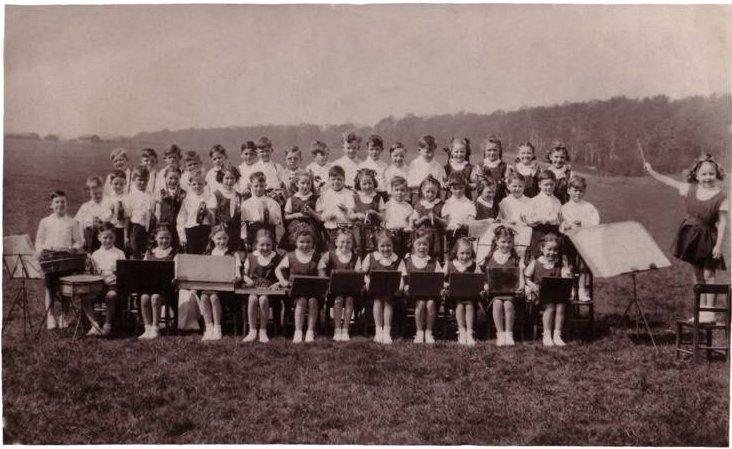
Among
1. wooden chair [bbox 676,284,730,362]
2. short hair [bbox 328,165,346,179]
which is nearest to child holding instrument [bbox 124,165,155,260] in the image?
short hair [bbox 328,165,346,179]

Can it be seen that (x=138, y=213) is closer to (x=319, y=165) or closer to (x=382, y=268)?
(x=319, y=165)

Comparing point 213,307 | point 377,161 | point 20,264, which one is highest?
point 377,161

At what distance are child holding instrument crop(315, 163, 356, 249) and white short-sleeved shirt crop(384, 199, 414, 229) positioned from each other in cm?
39

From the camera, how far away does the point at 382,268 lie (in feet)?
24.4

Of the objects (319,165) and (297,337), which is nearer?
(297,337)

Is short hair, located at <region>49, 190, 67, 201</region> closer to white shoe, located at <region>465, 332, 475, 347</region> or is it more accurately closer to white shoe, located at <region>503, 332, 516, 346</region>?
white shoe, located at <region>465, 332, 475, 347</region>

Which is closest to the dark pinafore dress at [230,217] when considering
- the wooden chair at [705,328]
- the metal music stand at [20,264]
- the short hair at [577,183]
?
the metal music stand at [20,264]

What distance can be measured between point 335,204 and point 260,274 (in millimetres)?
1126

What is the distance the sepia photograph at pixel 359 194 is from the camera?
7.10 meters

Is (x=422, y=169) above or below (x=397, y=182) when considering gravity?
above

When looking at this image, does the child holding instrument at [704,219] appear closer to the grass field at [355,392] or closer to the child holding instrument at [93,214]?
the grass field at [355,392]

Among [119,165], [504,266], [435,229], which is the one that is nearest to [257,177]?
[119,165]

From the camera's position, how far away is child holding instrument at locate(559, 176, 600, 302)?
7633mm

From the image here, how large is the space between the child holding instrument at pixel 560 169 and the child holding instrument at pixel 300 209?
8.62ft
